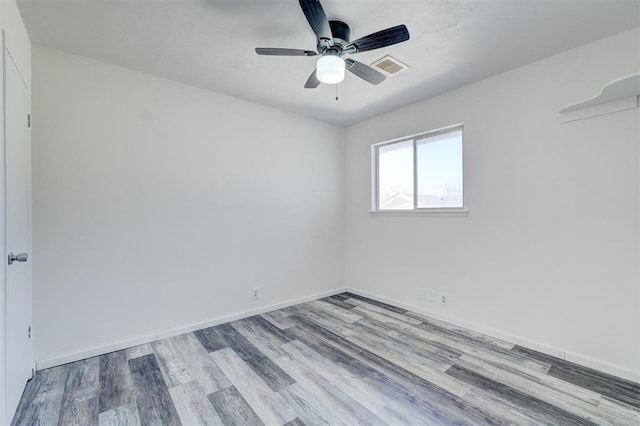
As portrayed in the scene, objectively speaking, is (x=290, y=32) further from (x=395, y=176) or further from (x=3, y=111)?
(x=395, y=176)

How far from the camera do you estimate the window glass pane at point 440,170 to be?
323 cm

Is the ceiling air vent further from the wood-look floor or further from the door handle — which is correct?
the door handle

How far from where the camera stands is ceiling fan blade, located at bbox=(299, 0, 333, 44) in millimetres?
1522

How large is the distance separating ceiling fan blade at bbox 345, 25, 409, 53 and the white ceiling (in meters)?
0.21

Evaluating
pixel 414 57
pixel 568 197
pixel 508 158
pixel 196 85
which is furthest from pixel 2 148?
pixel 568 197

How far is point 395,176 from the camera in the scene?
393 cm

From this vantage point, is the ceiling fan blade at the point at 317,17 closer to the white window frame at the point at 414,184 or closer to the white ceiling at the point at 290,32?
the white ceiling at the point at 290,32

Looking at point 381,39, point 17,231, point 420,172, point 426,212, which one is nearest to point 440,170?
point 420,172

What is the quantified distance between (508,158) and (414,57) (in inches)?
52.7

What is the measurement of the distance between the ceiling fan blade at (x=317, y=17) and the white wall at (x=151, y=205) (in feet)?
5.97

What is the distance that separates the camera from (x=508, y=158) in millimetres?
2762

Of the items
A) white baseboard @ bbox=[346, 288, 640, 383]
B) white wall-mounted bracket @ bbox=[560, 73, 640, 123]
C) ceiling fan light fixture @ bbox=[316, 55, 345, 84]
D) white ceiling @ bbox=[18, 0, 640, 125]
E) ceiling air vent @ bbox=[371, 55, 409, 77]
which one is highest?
white ceiling @ bbox=[18, 0, 640, 125]

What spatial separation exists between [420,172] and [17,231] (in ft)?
12.3

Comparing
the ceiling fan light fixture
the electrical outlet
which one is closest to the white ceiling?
the ceiling fan light fixture
